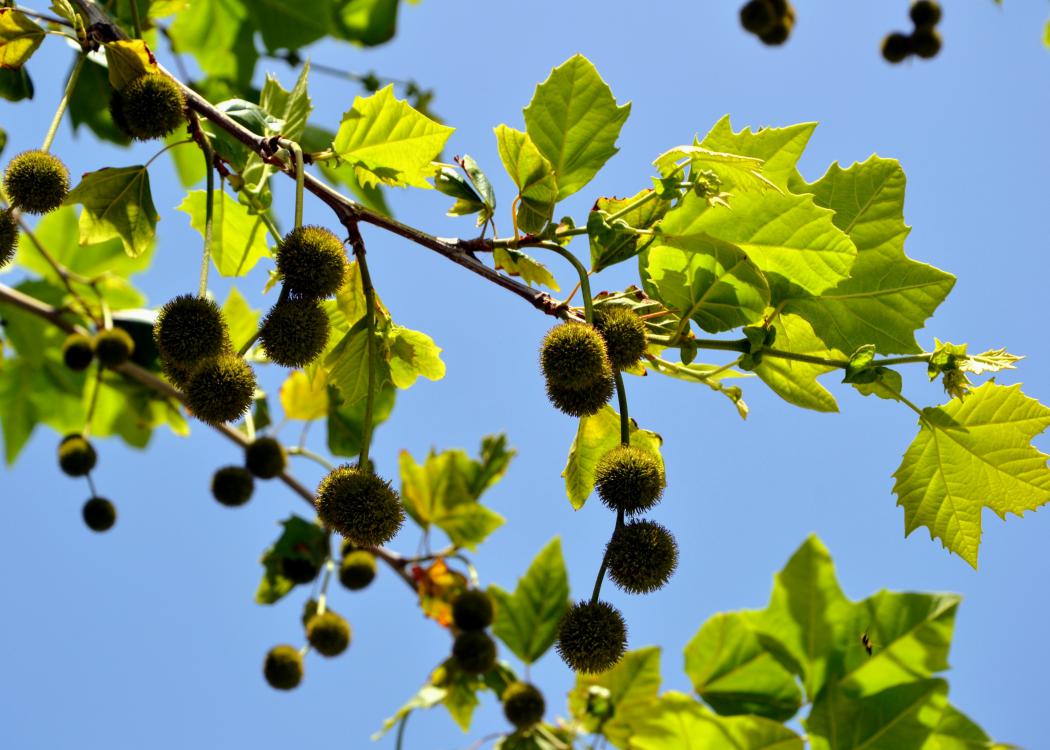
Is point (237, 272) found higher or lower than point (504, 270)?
higher

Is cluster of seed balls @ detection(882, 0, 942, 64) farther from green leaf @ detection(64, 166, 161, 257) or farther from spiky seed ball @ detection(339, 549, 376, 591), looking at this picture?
green leaf @ detection(64, 166, 161, 257)

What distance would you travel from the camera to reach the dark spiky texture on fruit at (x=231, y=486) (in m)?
4.22

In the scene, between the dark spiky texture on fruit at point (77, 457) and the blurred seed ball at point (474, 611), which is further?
the dark spiky texture on fruit at point (77, 457)

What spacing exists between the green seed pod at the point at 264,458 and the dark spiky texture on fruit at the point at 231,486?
0.09 meters

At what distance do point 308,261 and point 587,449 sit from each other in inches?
36.6

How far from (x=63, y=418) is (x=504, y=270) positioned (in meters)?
3.91

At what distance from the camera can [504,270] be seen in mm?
2541

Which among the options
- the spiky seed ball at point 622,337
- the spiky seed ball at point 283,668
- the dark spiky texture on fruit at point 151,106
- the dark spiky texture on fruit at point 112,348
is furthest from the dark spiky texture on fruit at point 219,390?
the spiky seed ball at point 283,668

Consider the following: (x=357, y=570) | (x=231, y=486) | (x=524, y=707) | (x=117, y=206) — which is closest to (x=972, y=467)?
(x=524, y=707)

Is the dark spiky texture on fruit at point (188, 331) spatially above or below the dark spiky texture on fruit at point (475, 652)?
below

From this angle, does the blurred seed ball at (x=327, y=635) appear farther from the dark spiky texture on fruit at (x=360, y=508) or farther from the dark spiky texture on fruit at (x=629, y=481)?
the dark spiky texture on fruit at (x=629, y=481)

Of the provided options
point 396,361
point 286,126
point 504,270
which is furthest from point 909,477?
point 286,126

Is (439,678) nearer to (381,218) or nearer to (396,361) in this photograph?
(396,361)

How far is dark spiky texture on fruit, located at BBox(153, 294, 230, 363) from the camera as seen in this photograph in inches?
81.3
